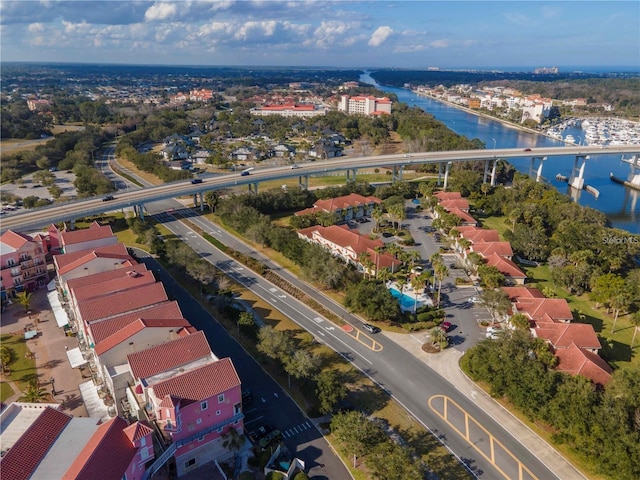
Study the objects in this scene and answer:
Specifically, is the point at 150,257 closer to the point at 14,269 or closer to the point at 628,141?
the point at 14,269

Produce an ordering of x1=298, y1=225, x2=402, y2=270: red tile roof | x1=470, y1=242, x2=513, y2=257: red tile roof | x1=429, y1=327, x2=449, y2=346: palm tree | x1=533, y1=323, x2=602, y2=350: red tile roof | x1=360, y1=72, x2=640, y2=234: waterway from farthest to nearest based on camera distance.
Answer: x1=360, y1=72, x2=640, y2=234: waterway < x1=470, y1=242, x2=513, y2=257: red tile roof < x1=298, y1=225, x2=402, y2=270: red tile roof < x1=429, y1=327, x2=449, y2=346: palm tree < x1=533, y1=323, x2=602, y2=350: red tile roof

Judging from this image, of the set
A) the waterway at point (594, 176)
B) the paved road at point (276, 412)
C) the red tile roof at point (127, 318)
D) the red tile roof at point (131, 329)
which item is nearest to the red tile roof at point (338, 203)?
the paved road at point (276, 412)

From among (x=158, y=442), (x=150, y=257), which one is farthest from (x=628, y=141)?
(x=158, y=442)

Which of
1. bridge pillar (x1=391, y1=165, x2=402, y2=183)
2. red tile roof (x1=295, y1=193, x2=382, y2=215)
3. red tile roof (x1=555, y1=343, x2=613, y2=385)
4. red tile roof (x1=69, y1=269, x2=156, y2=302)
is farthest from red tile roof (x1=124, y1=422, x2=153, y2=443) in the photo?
bridge pillar (x1=391, y1=165, x2=402, y2=183)

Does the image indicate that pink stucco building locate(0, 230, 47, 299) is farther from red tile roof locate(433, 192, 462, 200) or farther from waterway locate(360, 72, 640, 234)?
waterway locate(360, 72, 640, 234)

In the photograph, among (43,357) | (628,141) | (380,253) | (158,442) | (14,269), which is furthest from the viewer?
(628,141)

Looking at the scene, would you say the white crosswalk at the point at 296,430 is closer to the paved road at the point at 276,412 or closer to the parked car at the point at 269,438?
the paved road at the point at 276,412
